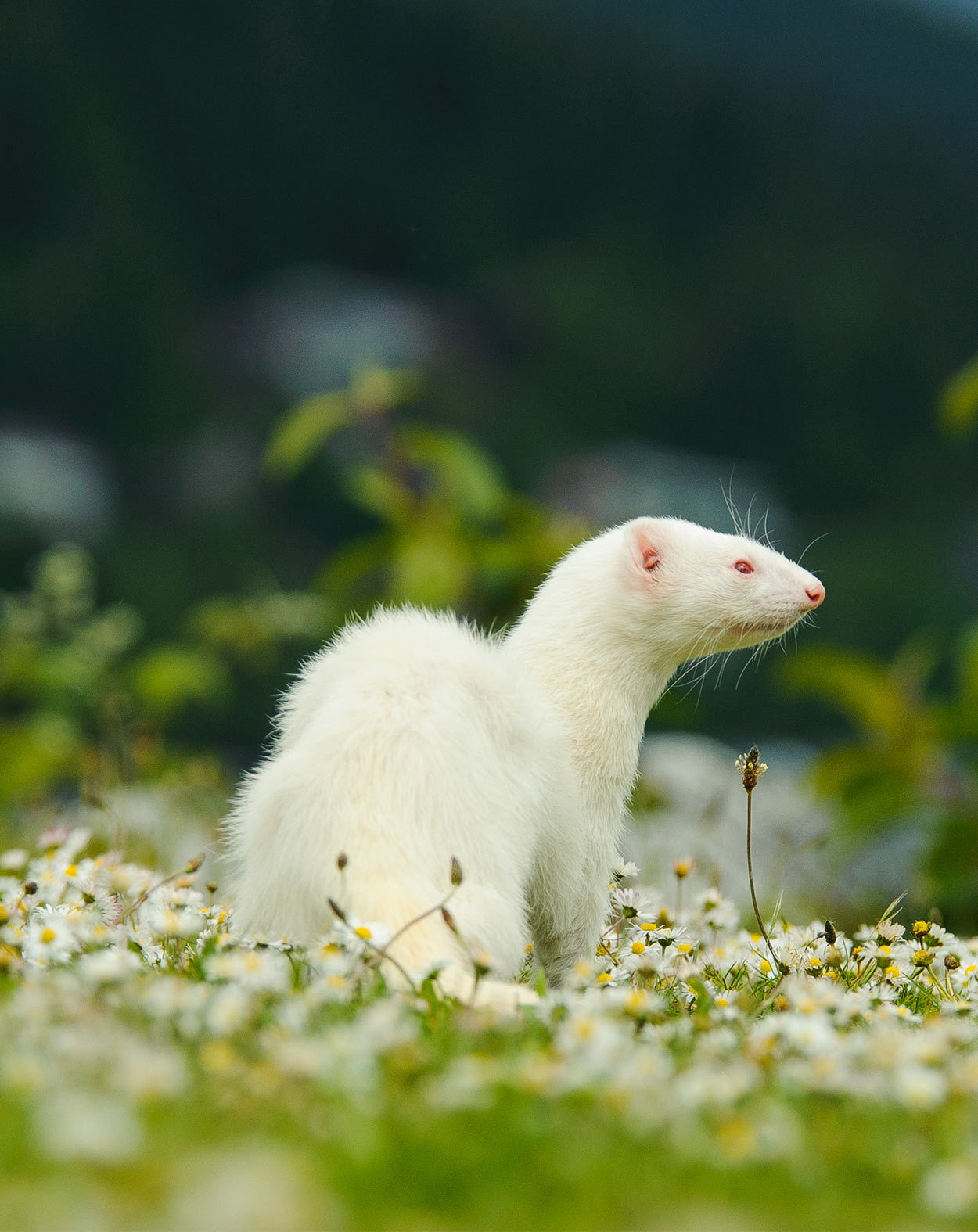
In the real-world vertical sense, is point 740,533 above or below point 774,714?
below

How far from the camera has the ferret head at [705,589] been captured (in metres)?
3.46

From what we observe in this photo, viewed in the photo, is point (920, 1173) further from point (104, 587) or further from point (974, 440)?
point (974, 440)

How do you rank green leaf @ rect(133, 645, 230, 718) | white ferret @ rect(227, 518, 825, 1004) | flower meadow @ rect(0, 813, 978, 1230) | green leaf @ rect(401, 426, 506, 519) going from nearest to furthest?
1. flower meadow @ rect(0, 813, 978, 1230)
2. white ferret @ rect(227, 518, 825, 1004)
3. green leaf @ rect(401, 426, 506, 519)
4. green leaf @ rect(133, 645, 230, 718)

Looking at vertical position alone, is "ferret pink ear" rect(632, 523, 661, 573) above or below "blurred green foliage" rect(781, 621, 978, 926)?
below

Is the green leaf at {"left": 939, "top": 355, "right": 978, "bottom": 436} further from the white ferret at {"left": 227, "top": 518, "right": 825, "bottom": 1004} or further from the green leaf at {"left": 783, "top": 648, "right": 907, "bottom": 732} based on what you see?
the white ferret at {"left": 227, "top": 518, "right": 825, "bottom": 1004}

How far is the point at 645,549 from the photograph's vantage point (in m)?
3.52

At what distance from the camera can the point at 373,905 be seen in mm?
2551

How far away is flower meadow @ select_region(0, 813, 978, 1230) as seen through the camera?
4.70 ft

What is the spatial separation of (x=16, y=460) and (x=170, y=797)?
8124mm

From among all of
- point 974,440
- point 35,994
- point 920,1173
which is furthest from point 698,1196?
point 974,440

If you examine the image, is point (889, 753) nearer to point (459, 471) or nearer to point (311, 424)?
point (459, 471)

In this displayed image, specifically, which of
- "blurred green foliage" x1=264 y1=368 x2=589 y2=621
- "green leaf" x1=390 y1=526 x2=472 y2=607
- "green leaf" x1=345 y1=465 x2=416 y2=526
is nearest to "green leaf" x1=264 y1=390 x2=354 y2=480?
"blurred green foliage" x1=264 y1=368 x2=589 y2=621

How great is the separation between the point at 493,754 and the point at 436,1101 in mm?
1164

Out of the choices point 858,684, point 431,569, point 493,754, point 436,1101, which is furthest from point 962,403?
point 436,1101
